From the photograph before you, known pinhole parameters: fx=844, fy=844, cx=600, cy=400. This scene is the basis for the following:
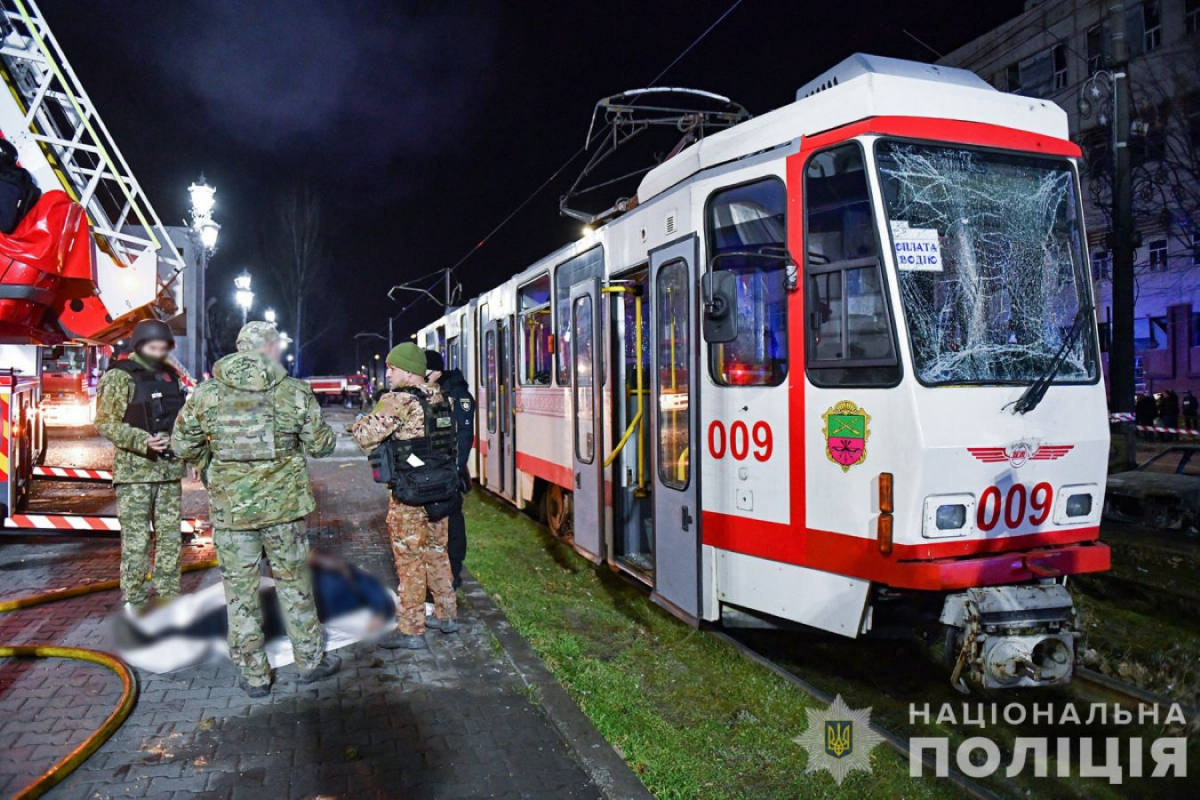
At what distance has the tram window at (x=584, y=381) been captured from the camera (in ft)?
24.4

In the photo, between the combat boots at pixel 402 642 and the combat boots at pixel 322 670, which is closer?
the combat boots at pixel 322 670

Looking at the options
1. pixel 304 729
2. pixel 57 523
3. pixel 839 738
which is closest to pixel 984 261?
pixel 839 738

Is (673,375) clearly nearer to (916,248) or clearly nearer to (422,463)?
(422,463)

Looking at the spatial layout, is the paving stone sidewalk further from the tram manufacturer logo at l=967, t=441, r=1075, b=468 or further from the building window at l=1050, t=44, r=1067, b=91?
the building window at l=1050, t=44, r=1067, b=91

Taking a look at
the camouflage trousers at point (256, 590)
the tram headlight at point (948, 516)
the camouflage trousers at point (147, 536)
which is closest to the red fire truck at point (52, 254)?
the camouflage trousers at point (147, 536)

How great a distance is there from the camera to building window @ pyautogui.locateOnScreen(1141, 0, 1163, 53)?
2753cm

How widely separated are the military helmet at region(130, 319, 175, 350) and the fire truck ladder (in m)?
2.88

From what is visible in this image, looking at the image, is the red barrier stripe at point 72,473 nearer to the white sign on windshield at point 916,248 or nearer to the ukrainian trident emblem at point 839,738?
the ukrainian trident emblem at point 839,738

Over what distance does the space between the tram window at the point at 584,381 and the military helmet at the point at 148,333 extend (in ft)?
10.8

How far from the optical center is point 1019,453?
181 inches

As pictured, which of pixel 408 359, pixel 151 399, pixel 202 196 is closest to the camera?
pixel 408 359

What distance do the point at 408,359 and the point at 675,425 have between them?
1905 mm

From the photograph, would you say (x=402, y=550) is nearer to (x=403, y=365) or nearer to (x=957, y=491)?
(x=403, y=365)

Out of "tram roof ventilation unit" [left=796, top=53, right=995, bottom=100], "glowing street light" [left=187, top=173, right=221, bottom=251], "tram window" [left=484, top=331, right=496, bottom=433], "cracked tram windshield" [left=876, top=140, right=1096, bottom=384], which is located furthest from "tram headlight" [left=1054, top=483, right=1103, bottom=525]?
"glowing street light" [left=187, top=173, right=221, bottom=251]
